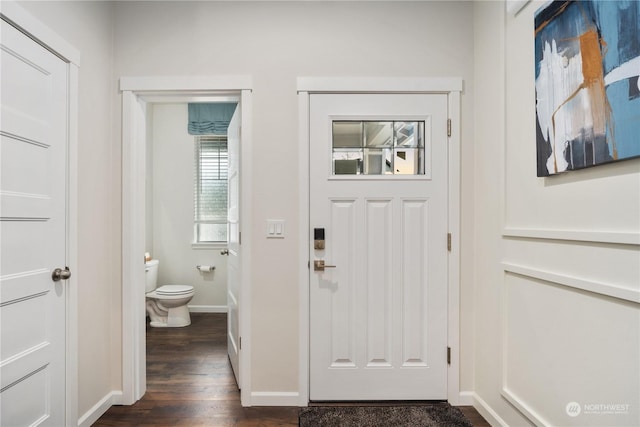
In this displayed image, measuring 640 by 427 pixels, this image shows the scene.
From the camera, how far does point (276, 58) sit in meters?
2.20

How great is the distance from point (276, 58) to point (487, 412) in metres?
2.51

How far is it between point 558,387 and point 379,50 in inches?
80.4

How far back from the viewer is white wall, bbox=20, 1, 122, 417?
6.28 ft

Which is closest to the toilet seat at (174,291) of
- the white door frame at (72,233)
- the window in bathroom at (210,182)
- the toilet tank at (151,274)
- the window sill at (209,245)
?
the toilet tank at (151,274)

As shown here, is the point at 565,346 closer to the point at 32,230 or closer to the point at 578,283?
the point at 578,283

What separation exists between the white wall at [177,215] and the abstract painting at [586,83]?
12.1ft

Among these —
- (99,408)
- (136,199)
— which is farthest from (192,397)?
(136,199)

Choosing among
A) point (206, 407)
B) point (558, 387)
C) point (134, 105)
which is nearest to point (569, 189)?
point (558, 387)

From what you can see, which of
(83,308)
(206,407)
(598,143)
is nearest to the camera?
(598,143)

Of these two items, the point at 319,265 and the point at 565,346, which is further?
the point at 319,265

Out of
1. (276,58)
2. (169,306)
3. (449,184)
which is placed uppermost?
(276,58)

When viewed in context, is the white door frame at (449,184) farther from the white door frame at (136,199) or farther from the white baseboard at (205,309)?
the white baseboard at (205,309)

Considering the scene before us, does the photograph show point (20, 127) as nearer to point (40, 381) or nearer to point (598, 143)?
point (40, 381)

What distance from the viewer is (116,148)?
7.23 ft
